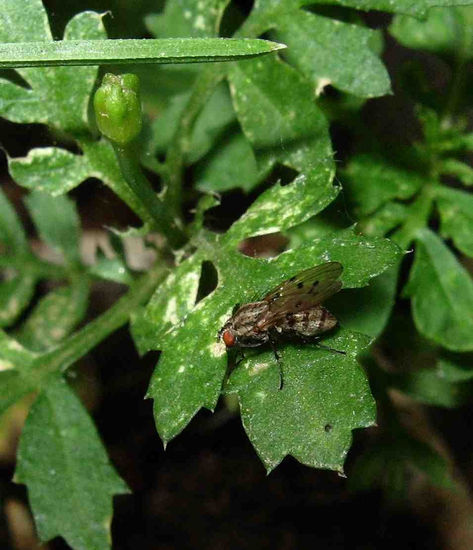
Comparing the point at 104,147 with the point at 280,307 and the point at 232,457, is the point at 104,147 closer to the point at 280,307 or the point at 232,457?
the point at 280,307

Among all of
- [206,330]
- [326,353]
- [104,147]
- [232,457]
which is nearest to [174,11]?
[104,147]

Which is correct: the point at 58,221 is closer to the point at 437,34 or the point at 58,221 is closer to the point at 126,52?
the point at 126,52

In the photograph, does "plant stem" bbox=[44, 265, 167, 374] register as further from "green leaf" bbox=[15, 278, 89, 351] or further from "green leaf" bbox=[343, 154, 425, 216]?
"green leaf" bbox=[343, 154, 425, 216]

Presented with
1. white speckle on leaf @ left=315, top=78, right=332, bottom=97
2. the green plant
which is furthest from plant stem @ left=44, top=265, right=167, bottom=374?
white speckle on leaf @ left=315, top=78, right=332, bottom=97

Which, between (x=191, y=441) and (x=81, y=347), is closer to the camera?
(x=81, y=347)

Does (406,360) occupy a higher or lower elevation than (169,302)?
lower

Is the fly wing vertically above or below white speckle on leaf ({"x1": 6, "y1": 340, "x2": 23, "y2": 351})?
above

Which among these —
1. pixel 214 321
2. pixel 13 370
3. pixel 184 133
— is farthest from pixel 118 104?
pixel 13 370

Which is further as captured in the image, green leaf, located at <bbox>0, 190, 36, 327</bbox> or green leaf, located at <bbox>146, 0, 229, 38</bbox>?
green leaf, located at <bbox>0, 190, 36, 327</bbox>
